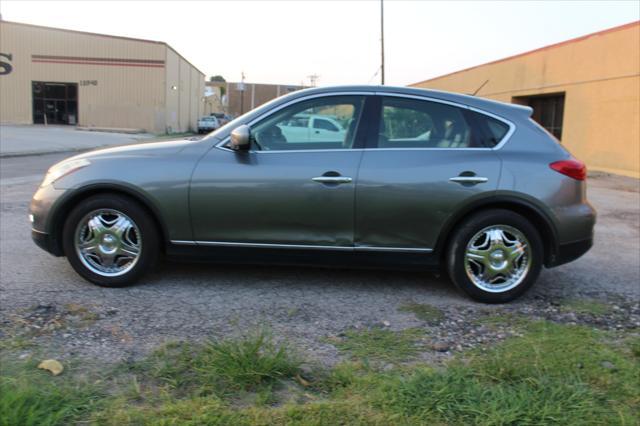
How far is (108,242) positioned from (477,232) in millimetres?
2921

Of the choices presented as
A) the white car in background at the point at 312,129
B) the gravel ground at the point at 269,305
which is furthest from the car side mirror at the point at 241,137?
the gravel ground at the point at 269,305

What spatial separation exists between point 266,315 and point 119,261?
135cm

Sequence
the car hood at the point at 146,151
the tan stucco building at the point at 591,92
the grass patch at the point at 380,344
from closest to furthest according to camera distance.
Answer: the grass patch at the point at 380,344 < the car hood at the point at 146,151 < the tan stucco building at the point at 591,92

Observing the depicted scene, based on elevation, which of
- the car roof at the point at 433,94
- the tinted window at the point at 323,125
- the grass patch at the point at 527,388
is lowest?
the grass patch at the point at 527,388

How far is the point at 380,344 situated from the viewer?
3477 millimetres

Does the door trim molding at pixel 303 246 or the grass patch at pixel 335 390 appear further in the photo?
the door trim molding at pixel 303 246

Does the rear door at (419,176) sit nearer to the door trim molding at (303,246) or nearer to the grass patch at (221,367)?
the door trim molding at (303,246)

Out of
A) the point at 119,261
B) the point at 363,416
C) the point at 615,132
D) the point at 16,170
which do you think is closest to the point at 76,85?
the point at 16,170

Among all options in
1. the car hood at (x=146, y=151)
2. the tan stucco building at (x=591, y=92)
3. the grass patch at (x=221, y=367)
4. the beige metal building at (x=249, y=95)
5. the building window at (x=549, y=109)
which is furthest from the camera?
the beige metal building at (x=249, y=95)

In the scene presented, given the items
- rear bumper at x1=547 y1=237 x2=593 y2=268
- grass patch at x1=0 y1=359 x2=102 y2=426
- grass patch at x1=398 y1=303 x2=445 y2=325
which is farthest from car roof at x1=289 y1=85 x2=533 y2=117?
grass patch at x1=0 y1=359 x2=102 y2=426

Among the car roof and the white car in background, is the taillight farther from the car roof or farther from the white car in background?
the white car in background

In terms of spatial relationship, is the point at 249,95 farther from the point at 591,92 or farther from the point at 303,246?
the point at 303,246

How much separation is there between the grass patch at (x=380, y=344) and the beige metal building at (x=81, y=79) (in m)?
39.1

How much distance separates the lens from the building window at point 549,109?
21109 mm
